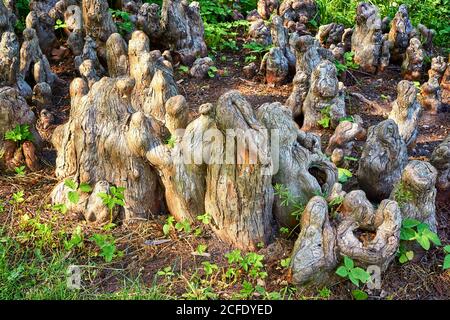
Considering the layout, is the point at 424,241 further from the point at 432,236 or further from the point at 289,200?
the point at 289,200

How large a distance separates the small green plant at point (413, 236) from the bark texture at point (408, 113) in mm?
1470

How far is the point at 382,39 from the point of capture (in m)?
6.90

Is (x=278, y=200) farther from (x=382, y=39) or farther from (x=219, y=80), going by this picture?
(x=382, y=39)

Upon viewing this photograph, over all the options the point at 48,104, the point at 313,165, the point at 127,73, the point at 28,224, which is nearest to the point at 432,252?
the point at 313,165

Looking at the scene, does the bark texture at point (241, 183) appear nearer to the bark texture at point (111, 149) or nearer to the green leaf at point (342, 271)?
the bark texture at point (111, 149)

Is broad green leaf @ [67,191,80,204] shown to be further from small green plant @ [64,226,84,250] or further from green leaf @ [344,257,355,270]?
green leaf @ [344,257,355,270]

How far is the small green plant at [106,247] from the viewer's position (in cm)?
399

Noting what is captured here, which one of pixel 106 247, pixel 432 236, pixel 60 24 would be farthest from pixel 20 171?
pixel 432 236

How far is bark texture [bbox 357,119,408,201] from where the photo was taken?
434 cm

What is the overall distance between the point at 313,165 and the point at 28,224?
2.19m

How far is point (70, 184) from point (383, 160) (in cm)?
239

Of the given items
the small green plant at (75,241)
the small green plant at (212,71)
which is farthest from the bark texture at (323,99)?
the small green plant at (75,241)

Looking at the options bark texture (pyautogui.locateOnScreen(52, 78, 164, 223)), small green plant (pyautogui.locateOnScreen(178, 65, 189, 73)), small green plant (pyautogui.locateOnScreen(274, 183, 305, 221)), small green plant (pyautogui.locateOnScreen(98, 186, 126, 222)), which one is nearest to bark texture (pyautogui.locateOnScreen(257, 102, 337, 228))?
small green plant (pyautogui.locateOnScreen(274, 183, 305, 221))

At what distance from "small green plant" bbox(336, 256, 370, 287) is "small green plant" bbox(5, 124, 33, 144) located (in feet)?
9.27
